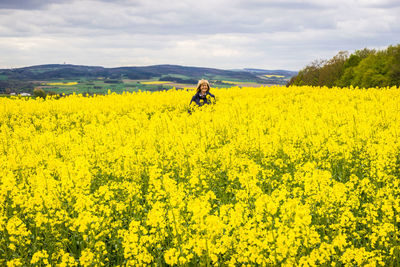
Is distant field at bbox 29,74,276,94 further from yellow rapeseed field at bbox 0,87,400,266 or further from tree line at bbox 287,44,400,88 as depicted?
yellow rapeseed field at bbox 0,87,400,266

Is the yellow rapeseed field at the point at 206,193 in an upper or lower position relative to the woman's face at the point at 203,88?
lower

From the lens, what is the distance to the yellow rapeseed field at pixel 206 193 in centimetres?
374

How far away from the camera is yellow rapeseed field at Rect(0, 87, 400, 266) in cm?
374

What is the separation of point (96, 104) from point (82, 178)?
13.1m

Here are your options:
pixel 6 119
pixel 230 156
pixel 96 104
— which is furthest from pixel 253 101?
pixel 6 119

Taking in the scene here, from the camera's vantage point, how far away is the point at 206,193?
5.39 metres

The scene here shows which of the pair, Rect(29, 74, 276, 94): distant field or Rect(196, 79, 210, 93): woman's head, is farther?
Rect(29, 74, 276, 94): distant field

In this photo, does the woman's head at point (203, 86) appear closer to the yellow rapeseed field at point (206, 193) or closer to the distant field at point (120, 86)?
the yellow rapeseed field at point (206, 193)

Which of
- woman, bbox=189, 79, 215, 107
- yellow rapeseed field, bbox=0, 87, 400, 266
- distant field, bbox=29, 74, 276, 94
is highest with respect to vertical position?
distant field, bbox=29, 74, 276, 94

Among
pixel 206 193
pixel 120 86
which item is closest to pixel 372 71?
pixel 206 193

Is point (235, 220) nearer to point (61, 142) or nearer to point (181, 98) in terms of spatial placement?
point (61, 142)

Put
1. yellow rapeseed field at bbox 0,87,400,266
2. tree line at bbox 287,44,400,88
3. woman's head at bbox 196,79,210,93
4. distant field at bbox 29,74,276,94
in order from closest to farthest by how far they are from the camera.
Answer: yellow rapeseed field at bbox 0,87,400,266 → woman's head at bbox 196,79,210,93 → tree line at bbox 287,44,400,88 → distant field at bbox 29,74,276,94

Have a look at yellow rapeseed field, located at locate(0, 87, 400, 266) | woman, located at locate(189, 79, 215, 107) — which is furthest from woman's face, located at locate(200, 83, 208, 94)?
yellow rapeseed field, located at locate(0, 87, 400, 266)

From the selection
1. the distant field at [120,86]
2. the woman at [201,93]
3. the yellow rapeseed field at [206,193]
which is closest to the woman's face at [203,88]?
the woman at [201,93]
